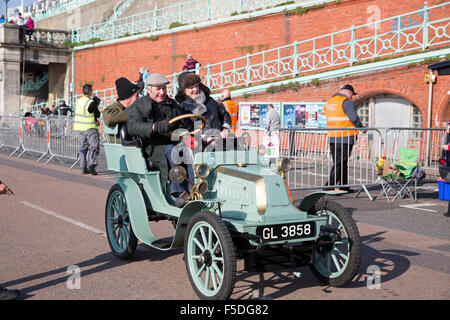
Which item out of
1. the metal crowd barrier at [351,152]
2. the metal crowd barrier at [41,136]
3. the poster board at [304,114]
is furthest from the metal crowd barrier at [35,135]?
the metal crowd barrier at [351,152]

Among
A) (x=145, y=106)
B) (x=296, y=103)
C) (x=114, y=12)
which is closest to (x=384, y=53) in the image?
(x=296, y=103)

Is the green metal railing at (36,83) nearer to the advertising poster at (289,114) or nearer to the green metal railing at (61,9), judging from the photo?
the green metal railing at (61,9)

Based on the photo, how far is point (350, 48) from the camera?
65.5ft

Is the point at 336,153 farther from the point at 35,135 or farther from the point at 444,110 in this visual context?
the point at 35,135

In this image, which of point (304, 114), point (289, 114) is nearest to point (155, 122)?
point (304, 114)

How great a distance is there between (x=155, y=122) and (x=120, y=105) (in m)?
0.96

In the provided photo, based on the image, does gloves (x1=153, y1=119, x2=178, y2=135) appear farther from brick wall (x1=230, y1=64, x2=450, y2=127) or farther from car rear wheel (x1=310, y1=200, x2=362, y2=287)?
brick wall (x1=230, y1=64, x2=450, y2=127)

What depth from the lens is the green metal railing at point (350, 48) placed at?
17.9 metres

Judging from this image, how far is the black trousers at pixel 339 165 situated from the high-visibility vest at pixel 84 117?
20.5 ft

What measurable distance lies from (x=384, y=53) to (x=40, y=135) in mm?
11526

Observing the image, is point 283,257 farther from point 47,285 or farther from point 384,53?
point 384,53

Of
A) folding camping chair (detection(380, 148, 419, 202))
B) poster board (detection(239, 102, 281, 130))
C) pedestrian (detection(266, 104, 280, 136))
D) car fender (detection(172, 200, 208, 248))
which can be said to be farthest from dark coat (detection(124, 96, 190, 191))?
poster board (detection(239, 102, 281, 130))

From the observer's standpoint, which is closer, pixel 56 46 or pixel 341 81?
pixel 341 81
